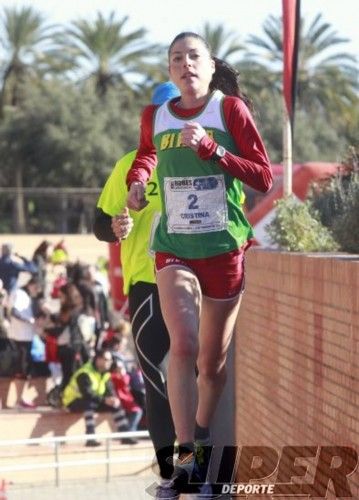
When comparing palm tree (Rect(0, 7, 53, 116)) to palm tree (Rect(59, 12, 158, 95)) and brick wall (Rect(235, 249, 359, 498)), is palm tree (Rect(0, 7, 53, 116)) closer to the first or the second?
palm tree (Rect(59, 12, 158, 95))

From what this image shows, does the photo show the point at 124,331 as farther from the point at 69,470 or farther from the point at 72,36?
the point at 72,36

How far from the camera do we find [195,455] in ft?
17.5

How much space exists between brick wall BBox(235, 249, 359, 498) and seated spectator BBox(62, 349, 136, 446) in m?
6.41

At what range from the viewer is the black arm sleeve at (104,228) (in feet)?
19.6

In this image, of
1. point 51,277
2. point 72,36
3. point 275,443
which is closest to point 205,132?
point 275,443

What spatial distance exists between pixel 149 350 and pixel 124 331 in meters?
10.8

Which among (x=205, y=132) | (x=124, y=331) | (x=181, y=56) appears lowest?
(x=124, y=331)

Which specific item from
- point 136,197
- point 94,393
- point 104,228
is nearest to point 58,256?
point 94,393

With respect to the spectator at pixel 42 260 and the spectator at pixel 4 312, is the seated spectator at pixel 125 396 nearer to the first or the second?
the spectator at pixel 4 312

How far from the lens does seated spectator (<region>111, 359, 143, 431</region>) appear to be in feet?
49.4

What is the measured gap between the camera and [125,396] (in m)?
15.0

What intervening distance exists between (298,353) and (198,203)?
1509 millimetres

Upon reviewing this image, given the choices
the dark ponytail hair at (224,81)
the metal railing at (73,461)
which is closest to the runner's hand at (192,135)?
the dark ponytail hair at (224,81)

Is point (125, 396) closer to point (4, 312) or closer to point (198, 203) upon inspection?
point (4, 312)
